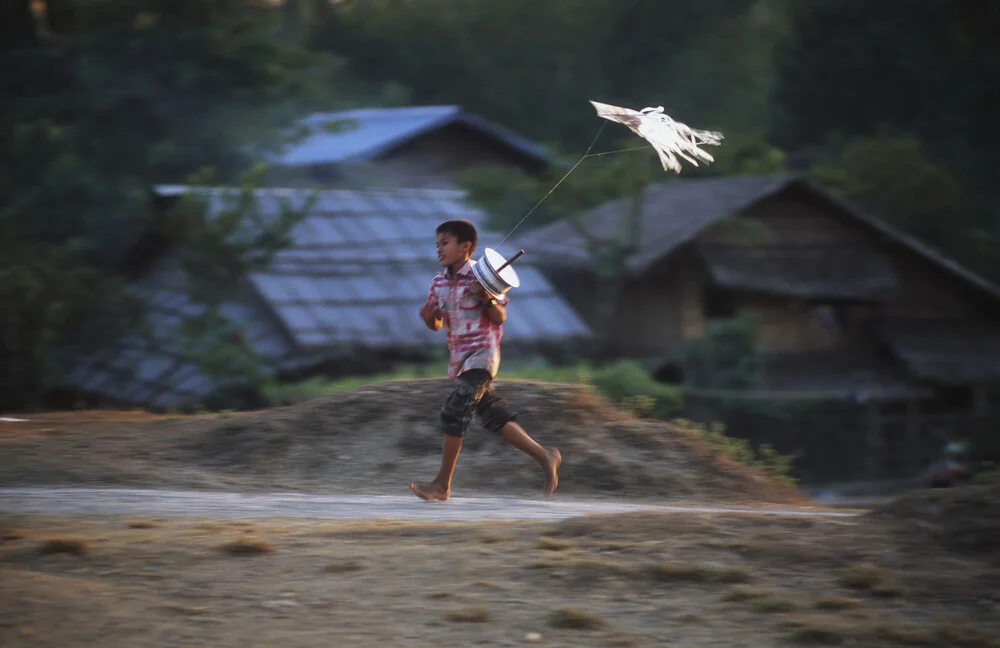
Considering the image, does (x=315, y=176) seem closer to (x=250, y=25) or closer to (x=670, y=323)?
(x=250, y=25)

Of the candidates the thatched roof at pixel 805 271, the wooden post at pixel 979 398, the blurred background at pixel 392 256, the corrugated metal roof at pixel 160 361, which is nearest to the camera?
the corrugated metal roof at pixel 160 361

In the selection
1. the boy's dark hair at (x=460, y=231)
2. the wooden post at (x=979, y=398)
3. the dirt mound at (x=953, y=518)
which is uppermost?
the wooden post at (x=979, y=398)

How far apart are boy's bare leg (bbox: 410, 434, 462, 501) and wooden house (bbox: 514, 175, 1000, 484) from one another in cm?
1717

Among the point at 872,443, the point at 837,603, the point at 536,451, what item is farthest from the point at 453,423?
the point at 872,443

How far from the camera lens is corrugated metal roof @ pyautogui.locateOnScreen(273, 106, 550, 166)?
106 ft

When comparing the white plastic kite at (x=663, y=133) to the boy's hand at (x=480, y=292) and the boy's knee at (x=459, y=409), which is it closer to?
the boy's hand at (x=480, y=292)

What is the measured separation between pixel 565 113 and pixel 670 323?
19.3 metres

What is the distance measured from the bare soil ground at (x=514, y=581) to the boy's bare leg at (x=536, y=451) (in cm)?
132

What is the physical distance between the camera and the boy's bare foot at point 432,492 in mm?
7414

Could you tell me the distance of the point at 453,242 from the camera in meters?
7.36

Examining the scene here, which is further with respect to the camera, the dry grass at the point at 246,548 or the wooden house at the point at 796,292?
the wooden house at the point at 796,292

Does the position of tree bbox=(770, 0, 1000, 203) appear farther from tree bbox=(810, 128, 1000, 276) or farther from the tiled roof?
the tiled roof

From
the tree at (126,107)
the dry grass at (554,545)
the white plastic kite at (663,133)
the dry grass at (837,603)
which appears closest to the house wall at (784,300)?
the tree at (126,107)

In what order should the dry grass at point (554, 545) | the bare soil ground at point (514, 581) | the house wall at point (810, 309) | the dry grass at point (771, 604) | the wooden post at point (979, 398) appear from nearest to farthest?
the bare soil ground at point (514, 581) → the dry grass at point (771, 604) → the dry grass at point (554, 545) → the house wall at point (810, 309) → the wooden post at point (979, 398)
